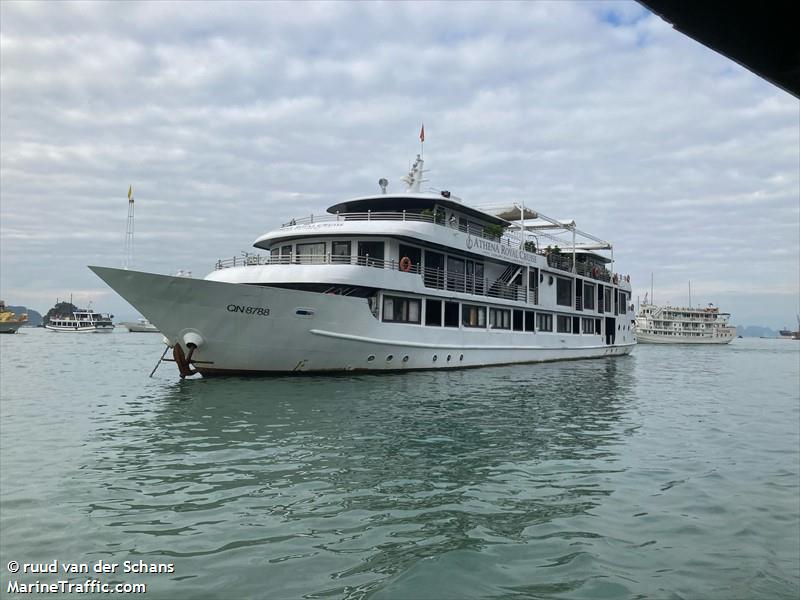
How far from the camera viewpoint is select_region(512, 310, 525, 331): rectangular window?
90.0 feet

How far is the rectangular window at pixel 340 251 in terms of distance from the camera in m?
20.6

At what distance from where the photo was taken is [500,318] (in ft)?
86.2

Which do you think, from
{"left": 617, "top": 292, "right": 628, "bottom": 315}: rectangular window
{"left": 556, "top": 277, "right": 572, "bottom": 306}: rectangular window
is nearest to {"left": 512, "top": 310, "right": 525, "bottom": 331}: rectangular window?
{"left": 556, "top": 277, "right": 572, "bottom": 306}: rectangular window

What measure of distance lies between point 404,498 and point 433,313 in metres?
15.6

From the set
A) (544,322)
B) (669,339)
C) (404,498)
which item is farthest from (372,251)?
(669,339)

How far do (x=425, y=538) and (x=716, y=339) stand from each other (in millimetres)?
98396

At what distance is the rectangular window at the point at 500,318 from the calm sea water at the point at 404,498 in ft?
39.6

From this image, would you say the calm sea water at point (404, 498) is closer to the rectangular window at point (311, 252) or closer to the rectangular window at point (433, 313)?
the rectangular window at point (311, 252)

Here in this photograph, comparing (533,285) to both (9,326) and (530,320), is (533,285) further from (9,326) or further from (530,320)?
(9,326)

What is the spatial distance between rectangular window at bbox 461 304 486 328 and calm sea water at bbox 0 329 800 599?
10.2 m

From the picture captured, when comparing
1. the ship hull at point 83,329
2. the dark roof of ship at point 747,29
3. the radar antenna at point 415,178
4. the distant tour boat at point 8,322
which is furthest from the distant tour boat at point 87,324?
the dark roof of ship at point 747,29

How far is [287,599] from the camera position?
432 cm

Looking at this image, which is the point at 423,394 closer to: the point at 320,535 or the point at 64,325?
the point at 320,535

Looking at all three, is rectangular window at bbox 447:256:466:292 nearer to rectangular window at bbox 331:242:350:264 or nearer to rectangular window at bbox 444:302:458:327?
rectangular window at bbox 444:302:458:327
